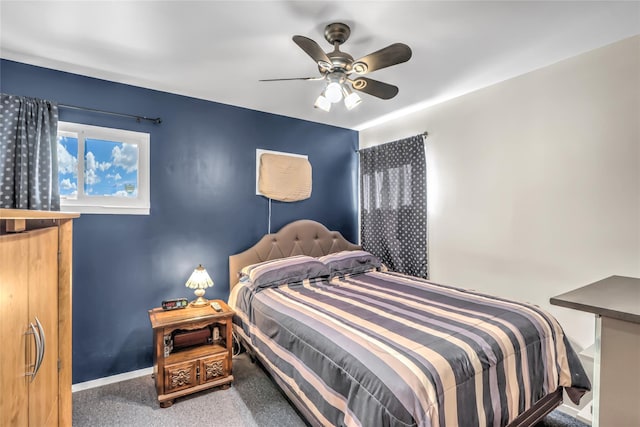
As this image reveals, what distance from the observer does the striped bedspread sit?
1.29 m

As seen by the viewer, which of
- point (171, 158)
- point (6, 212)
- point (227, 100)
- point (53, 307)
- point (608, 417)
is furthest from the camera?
point (227, 100)

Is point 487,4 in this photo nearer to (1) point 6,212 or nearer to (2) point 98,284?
(1) point 6,212

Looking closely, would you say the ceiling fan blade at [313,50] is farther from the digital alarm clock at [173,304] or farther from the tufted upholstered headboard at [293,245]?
the digital alarm clock at [173,304]

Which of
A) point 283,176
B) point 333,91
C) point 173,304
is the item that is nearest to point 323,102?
point 333,91

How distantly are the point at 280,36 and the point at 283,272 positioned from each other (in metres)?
1.88

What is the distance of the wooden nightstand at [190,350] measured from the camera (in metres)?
2.20

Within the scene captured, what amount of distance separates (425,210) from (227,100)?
7.72 ft

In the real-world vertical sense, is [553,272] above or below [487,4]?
below

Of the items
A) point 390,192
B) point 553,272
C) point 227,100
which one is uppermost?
point 227,100

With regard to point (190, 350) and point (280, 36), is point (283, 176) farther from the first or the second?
point (190, 350)

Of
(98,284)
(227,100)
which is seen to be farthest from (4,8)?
(98,284)

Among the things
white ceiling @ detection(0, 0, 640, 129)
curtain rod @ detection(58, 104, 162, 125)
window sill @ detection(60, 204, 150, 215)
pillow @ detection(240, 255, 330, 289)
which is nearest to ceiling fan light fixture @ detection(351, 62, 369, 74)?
white ceiling @ detection(0, 0, 640, 129)

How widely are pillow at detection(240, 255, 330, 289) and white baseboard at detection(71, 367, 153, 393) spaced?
3.74ft

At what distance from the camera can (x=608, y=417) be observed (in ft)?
3.24
